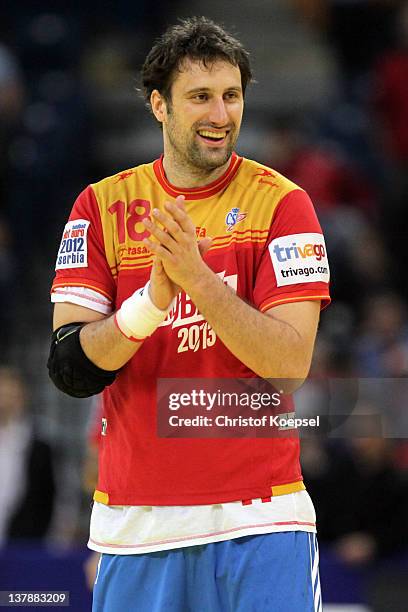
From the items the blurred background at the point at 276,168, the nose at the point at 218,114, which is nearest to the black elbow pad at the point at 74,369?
the nose at the point at 218,114

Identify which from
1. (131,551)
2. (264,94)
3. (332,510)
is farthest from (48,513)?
(264,94)

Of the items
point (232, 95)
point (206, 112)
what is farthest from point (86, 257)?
point (232, 95)

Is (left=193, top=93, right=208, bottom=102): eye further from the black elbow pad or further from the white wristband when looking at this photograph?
the black elbow pad

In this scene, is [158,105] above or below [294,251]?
above

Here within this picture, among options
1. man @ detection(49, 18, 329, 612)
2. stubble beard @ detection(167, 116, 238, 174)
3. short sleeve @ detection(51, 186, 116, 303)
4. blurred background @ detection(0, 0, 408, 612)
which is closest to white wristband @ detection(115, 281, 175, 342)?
man @ detection(49, 18, 329, 612)

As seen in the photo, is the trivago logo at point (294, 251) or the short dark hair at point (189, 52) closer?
the trivago logo at point (294, 251)

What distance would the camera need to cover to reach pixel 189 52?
3.90 metres

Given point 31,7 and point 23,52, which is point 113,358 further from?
point 31,7

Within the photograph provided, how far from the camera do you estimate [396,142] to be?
35.9ft

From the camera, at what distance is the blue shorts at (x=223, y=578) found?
11.8 ft

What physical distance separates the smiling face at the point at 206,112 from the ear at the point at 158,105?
86 mm

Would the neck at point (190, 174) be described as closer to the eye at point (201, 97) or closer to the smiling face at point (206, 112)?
the smiling face at point (206, 112)

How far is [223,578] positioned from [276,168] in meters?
6.80

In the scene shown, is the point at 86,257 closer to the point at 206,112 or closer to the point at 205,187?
the point at 205,187
